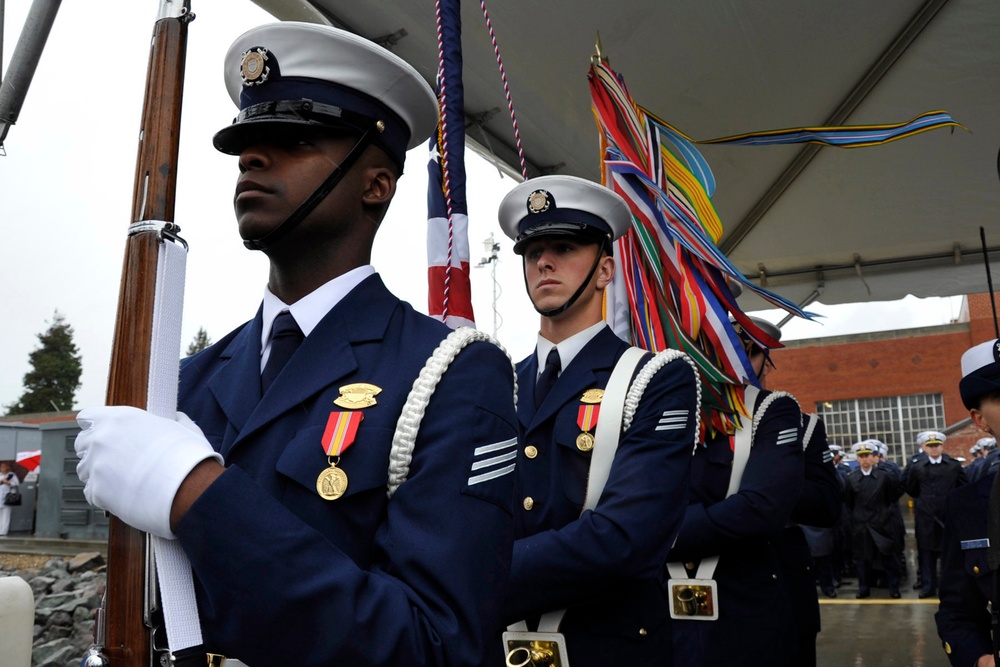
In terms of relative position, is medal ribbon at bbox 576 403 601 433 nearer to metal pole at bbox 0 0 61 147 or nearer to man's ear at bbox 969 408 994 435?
man's ear at bbox 969 408 994 435

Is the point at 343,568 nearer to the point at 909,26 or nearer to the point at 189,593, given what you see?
the point at 189,593

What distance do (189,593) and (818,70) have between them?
436cm

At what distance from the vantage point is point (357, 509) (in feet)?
4.17

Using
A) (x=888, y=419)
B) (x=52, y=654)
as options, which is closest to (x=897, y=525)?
(x=52, y=654)

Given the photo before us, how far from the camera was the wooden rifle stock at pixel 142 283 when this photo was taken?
1103 millimetres

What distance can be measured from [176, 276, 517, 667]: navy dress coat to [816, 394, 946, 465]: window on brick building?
99.3ft

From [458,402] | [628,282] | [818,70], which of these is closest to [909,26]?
[818,70]

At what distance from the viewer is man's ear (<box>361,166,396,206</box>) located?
4.93 ft

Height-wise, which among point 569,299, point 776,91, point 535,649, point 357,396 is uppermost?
point 776,91

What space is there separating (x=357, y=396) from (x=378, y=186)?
0.40 metres

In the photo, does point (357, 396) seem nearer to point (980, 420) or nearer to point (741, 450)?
point (980, 420)

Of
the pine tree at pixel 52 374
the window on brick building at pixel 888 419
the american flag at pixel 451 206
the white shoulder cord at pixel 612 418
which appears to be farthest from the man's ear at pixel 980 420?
the pine tree at pixel 52 374

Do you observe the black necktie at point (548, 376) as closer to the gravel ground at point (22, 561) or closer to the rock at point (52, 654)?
the rock at point (52, 654)

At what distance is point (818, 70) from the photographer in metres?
4.59
